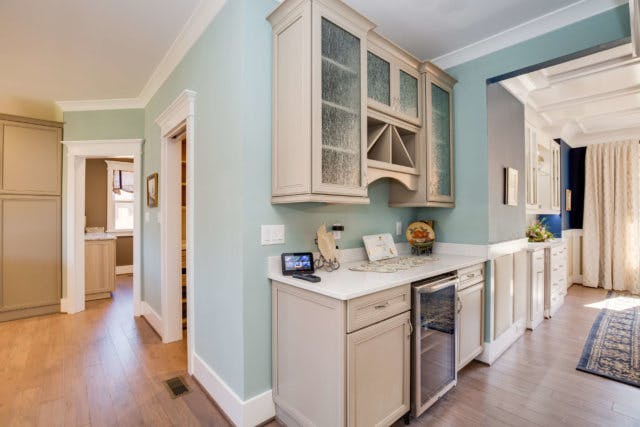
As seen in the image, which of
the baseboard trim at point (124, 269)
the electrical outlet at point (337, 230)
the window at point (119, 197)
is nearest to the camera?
the electrical outlet at point (337, 230)

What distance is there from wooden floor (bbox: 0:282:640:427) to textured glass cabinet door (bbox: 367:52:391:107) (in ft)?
7.02

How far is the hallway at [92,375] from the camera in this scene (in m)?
1.99

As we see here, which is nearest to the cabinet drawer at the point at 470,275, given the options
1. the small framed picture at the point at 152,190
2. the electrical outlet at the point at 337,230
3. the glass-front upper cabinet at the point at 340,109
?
the electrical outlet at the point at 337,230

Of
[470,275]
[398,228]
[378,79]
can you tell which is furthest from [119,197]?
[470,275]

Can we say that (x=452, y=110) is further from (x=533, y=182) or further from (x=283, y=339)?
(x=283, y=339)

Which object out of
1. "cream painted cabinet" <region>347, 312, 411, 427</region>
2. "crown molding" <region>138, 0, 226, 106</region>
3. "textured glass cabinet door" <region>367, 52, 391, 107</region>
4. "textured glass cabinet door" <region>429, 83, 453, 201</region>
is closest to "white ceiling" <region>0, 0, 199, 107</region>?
"crown molding" <region>138, 0, 226, 106</region>

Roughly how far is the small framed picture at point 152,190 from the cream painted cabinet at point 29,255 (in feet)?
4.75

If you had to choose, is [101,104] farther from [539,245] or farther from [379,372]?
[539,245]

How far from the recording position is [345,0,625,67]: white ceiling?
2172mm

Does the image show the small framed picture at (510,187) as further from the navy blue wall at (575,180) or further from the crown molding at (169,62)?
the navy blue wall at (575,180)

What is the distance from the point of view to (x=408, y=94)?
98.3 inches

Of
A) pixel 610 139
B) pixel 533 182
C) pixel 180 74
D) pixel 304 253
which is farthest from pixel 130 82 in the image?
pixel 610 139

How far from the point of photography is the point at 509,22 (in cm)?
241

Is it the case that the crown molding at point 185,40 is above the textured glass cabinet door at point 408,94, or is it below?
above
